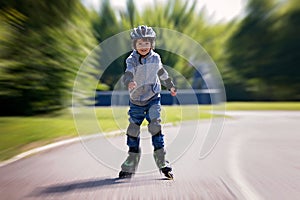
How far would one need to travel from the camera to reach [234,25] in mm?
43875

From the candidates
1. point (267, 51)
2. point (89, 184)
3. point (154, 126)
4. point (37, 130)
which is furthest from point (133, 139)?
point (267, 51)

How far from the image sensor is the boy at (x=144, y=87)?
5.96m

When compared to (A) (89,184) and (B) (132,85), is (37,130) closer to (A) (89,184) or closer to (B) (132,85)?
(A) (89,184)

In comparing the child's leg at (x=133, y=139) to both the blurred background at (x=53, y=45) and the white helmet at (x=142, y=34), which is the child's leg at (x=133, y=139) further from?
the blurred background at (x=53, y=45)

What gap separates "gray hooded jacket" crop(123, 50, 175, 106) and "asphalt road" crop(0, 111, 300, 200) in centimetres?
116

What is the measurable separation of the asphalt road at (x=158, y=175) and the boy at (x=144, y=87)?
0.49m

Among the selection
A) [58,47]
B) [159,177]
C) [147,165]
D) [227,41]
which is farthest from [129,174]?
[227,41]

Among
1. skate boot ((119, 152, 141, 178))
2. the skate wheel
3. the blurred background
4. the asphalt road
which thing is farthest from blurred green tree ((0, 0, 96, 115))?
the skate wheel

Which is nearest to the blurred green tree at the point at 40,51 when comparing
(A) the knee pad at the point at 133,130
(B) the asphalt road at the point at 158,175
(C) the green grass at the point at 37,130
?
(C) the green grass at the point at 37,130

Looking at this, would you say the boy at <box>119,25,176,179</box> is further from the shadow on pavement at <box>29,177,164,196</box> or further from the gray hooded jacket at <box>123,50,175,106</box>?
the shadow on pavement at <box>29,177,164,196</box>

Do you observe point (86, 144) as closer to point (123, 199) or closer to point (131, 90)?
point (131, 90)

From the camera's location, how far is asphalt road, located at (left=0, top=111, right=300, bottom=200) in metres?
5.45

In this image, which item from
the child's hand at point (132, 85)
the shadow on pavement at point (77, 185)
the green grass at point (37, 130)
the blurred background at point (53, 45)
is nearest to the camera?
the shadow on pavement at point (77, 185)

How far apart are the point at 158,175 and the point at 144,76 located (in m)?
1.55
